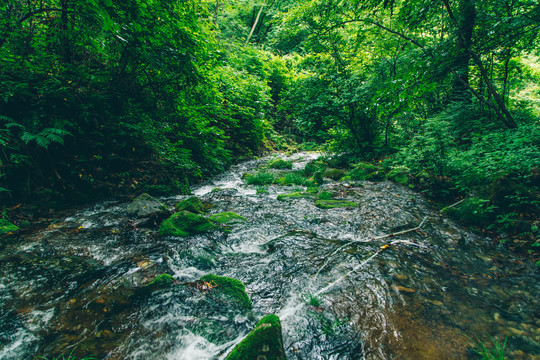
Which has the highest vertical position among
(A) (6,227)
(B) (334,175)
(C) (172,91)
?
(C) (172,91)

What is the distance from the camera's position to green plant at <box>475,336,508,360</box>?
1.66 meters

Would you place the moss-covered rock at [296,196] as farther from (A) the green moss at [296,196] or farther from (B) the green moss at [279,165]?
(B) the green moss at [279,165]

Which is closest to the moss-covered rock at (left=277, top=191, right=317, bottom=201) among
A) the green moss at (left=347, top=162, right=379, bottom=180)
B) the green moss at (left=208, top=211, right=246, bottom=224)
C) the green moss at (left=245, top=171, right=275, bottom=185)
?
the green moss at (left=208, top=211, right=246, bottom=224)

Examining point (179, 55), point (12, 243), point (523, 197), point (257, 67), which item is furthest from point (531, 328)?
point (257, 67)

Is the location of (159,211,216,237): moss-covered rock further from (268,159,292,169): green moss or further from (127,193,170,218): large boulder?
(268,159,292,169): green moss

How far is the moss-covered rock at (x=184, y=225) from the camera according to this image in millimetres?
3789

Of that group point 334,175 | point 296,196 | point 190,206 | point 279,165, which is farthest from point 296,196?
point 279,165

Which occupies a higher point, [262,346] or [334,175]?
[262,346]

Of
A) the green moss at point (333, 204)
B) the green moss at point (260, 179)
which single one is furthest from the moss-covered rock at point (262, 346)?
the green moss at point (260, 179)

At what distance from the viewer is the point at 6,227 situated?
3.23 meters

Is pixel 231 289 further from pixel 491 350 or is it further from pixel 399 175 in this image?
pixel 399 175

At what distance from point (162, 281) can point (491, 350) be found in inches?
129

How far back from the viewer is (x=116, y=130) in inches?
212

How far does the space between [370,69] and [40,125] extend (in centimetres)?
1055
